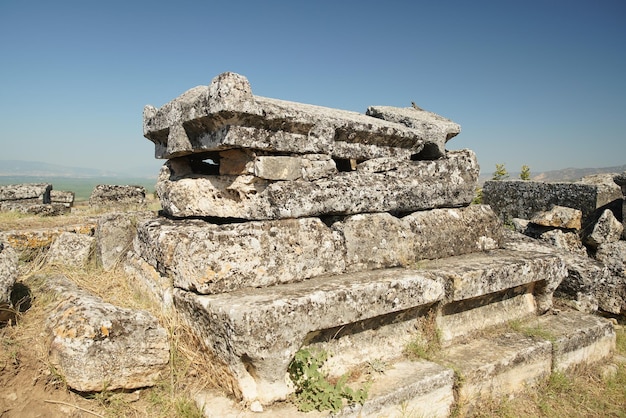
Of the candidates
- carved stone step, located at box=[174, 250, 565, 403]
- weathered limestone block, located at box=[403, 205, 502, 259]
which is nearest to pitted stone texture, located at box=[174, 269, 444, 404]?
carved stone step, located at box=[174, 250, 565, 403]

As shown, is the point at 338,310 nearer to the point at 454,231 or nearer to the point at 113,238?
the point at 454,231

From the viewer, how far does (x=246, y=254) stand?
3.09 metres

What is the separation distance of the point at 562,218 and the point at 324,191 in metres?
4.74

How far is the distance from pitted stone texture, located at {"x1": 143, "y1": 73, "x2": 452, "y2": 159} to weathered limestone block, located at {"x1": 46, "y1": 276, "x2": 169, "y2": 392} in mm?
1475

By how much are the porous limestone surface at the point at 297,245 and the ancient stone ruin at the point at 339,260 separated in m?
0.01

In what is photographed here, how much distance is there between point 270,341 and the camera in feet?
8.47

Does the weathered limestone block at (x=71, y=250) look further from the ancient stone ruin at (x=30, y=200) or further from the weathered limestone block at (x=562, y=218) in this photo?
the ancient stone ruin at (x=30, y=200)

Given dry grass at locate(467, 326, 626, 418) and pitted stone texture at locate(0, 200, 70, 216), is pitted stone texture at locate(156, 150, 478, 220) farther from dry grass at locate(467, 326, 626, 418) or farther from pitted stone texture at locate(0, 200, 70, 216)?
pitted stone texture at locate(0, 200, 70, 216)

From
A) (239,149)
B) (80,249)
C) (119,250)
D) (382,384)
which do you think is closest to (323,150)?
(239,149)

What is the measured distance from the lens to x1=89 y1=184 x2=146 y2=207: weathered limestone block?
13.3 meters

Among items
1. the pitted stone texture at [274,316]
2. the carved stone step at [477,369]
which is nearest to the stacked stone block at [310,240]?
the pitted stone texture at [274,316]

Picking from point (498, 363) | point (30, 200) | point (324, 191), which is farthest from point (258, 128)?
point (30, 200)

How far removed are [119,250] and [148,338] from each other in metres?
2.07

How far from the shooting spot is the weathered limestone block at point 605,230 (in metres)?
6.05
